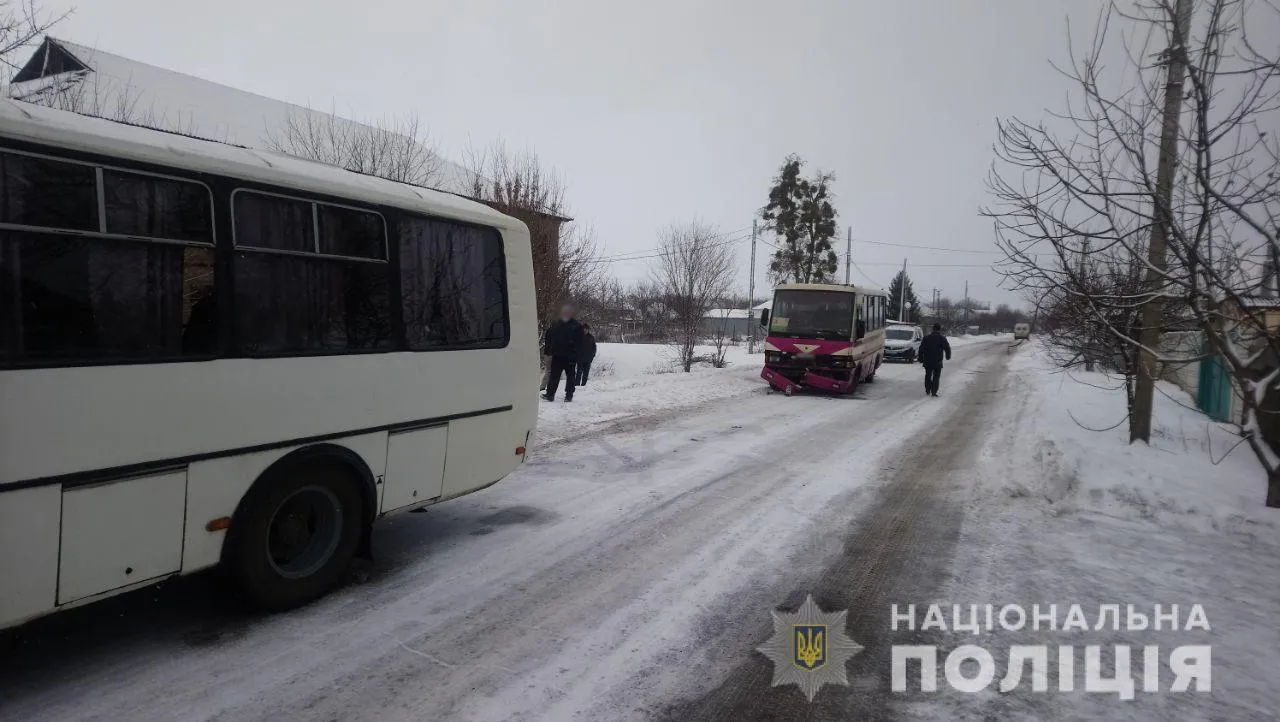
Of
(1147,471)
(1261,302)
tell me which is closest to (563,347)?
(1147,471)

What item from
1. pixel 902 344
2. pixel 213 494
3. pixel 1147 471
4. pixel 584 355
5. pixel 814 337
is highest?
pixel 814 337

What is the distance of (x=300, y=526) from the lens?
4254 millimetres

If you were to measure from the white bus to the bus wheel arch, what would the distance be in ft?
0.04

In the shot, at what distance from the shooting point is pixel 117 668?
335cm

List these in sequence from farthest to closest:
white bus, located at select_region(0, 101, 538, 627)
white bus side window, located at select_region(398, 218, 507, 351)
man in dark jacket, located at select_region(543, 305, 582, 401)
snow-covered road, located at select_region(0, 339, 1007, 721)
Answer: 1. man in dark jacket, located at select_region(543, 305, 582, 401)
2. white bus side window, located at select_region(398, 218, 507, 351)
3. snow-covered road, located at select_region(0, 339, 1007, 721)
4. white bus, located at select_region(0, 101, 538, 627)

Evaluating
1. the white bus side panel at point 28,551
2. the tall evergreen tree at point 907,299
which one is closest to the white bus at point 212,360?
the white bus side panel at point 28,551

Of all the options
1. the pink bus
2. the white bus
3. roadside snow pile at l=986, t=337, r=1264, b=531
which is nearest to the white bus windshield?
the pink bus

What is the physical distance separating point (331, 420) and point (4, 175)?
1.94m

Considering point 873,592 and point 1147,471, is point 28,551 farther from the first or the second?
point 1147,471

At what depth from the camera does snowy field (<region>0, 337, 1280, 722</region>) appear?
10.6 ft

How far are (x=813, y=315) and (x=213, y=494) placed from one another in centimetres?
1444

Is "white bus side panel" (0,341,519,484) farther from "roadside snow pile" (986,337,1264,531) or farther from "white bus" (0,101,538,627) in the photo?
"roadside snow pile" (986,337,1264,531)

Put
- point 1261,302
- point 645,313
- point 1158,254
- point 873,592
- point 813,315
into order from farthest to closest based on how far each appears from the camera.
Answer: point 645,313, point 813,315, point 1158,254, point 1261,302, point 873,592

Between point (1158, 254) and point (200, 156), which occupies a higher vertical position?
point (1158, 254)
